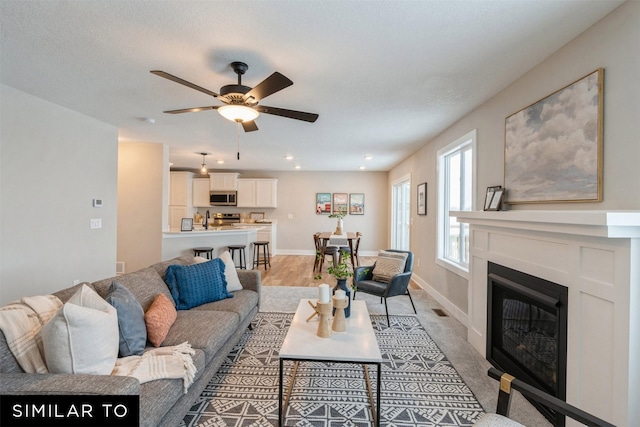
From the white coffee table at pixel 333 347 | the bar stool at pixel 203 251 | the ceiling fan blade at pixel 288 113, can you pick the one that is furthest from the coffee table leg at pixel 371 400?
the bar stool at pixel 203 251

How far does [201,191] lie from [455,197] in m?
6.64

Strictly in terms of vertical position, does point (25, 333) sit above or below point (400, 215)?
below

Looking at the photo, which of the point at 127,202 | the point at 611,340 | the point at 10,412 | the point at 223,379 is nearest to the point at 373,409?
the point at 223,379

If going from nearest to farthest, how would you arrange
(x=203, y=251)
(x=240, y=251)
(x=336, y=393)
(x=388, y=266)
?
(x=336, y=393) < (x=388, y=266) < (x=203, y=251) < (x=240, y=251)

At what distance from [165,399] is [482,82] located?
3225 millimetres

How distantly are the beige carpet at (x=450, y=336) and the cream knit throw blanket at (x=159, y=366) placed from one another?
1.93 metres

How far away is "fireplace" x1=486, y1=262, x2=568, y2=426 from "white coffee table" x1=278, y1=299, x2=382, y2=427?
1.11 meters

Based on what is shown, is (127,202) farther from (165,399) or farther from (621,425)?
(621,425)

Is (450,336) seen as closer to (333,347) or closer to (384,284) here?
(384,284)

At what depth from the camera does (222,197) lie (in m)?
7.86

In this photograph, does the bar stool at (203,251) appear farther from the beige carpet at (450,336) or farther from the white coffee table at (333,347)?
the white coffee table at (333,347)

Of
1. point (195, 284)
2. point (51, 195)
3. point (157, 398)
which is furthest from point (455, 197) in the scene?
point (51, 195)

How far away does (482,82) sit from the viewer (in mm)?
2480

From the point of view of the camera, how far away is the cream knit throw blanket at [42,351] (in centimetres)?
125
